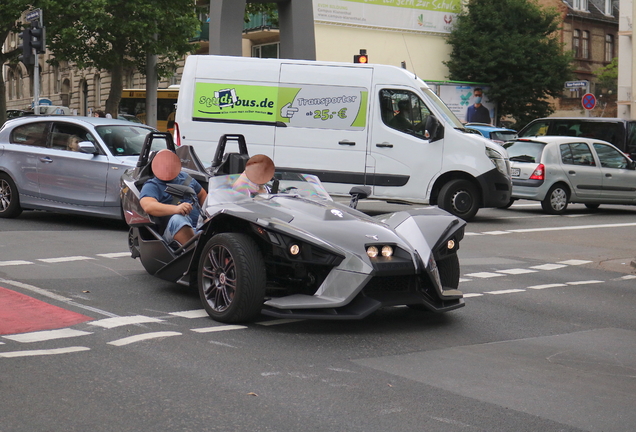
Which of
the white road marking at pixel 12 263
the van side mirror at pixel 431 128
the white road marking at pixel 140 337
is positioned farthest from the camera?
the van side mirror at pixel 431 128

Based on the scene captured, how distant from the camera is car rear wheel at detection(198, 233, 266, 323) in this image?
20.5ft

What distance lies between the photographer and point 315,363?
547 cm

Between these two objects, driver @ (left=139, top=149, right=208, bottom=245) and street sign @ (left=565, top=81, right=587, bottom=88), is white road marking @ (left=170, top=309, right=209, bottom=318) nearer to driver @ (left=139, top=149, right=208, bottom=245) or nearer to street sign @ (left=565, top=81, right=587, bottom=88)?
driver @ (left=139, top=149, right=208, bottom=245)

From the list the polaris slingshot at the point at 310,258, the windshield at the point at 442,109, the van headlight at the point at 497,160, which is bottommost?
the polaris slingshot at the point at 310,258

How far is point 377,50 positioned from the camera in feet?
158

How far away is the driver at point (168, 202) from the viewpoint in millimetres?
7668

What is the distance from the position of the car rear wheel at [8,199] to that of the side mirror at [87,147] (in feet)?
4.97

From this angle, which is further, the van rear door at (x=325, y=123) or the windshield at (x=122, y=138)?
the van rear door at (x=325, y=123)

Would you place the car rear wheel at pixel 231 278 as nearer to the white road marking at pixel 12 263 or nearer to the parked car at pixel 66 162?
the white road marking at pixel 12 263

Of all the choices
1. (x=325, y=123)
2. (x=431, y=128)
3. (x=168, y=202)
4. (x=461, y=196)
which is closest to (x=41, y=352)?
(x=168, y=202)

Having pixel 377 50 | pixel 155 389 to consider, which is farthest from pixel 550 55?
pixel 155 389

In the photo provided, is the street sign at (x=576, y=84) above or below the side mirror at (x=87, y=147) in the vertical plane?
above

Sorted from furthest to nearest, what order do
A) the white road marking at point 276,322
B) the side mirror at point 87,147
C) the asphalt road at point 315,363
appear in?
the side mirror at point 87,147
the white road marking at point 276,322
the asphalt road at point 315,363

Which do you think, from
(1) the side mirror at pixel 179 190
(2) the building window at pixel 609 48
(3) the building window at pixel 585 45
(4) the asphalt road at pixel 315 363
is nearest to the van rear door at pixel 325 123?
(4) the asphalt road at pixel 315 363
